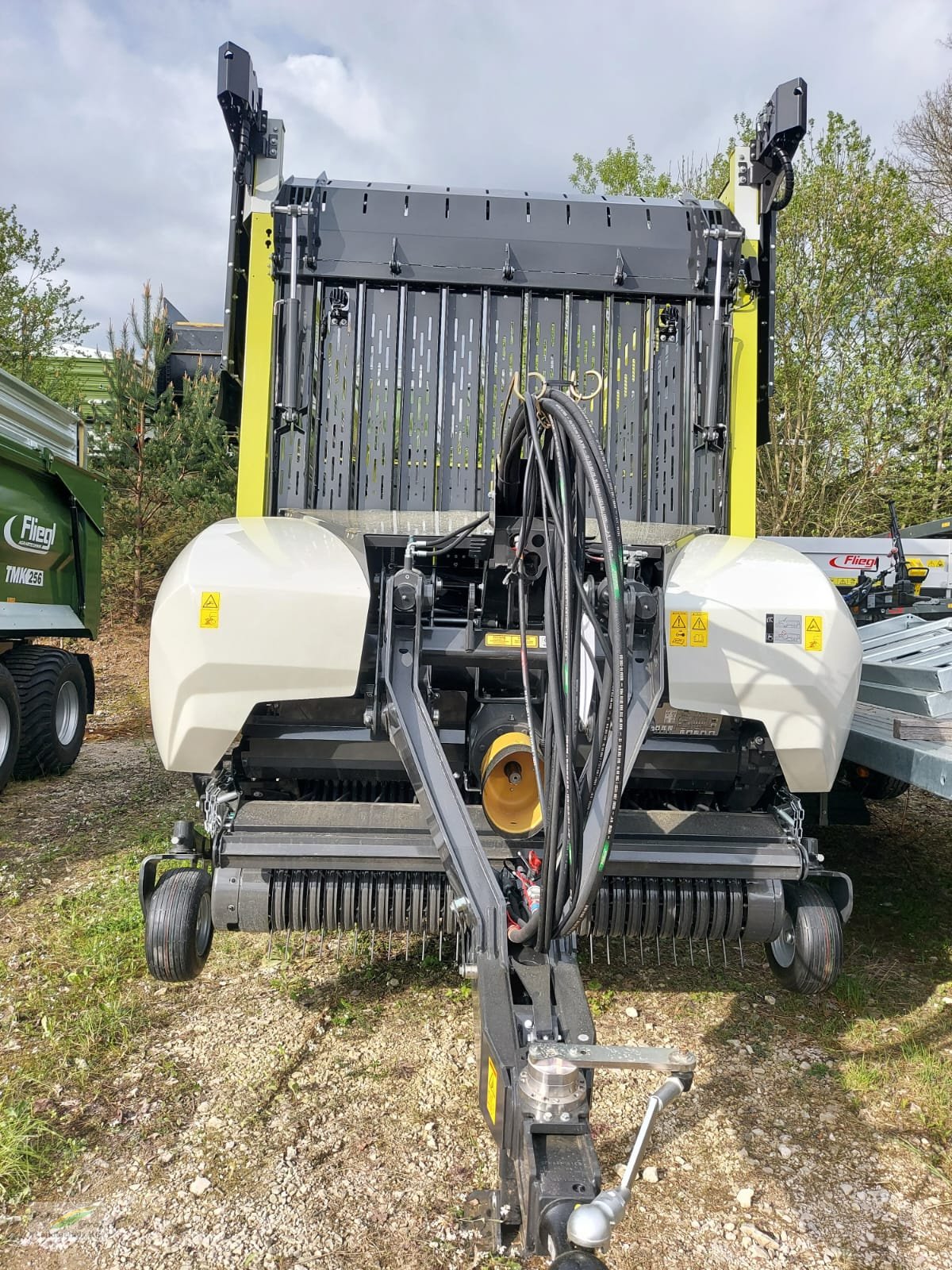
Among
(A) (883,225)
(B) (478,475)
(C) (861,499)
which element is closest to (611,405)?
(B) (478,475)

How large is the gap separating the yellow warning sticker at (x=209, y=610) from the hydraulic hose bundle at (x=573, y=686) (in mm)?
854

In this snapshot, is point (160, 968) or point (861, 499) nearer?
point (160, 968)

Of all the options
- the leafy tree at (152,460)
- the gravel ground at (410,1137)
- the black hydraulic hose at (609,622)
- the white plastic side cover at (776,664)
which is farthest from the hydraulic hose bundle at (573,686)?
the leafy tree at (152,460)

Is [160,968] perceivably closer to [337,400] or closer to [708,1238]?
[708,1238]

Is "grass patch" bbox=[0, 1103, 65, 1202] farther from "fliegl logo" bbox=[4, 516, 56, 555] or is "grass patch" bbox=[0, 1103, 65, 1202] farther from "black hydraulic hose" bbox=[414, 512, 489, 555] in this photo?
Answer: "fliegl logo" bbox=[4, 516, 56, 555]

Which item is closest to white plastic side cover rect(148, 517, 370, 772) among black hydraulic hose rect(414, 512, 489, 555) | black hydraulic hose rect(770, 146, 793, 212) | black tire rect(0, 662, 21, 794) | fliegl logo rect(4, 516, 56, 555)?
black hydraulic hose rect(414, 512, 489, 555)

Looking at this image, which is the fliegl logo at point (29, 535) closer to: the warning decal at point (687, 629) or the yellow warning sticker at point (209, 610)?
the yellow warning sticker at point (209, 610)

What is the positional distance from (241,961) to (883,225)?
618 inches

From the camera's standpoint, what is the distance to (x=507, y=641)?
8.66 ft

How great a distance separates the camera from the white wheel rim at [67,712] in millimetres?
6781

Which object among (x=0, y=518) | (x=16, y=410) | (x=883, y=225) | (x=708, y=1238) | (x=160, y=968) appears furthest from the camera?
(x=883, y=225)

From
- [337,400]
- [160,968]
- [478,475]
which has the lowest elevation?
[160,968]

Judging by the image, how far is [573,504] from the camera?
2.11 m

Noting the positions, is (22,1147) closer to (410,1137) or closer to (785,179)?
(410,1137)
